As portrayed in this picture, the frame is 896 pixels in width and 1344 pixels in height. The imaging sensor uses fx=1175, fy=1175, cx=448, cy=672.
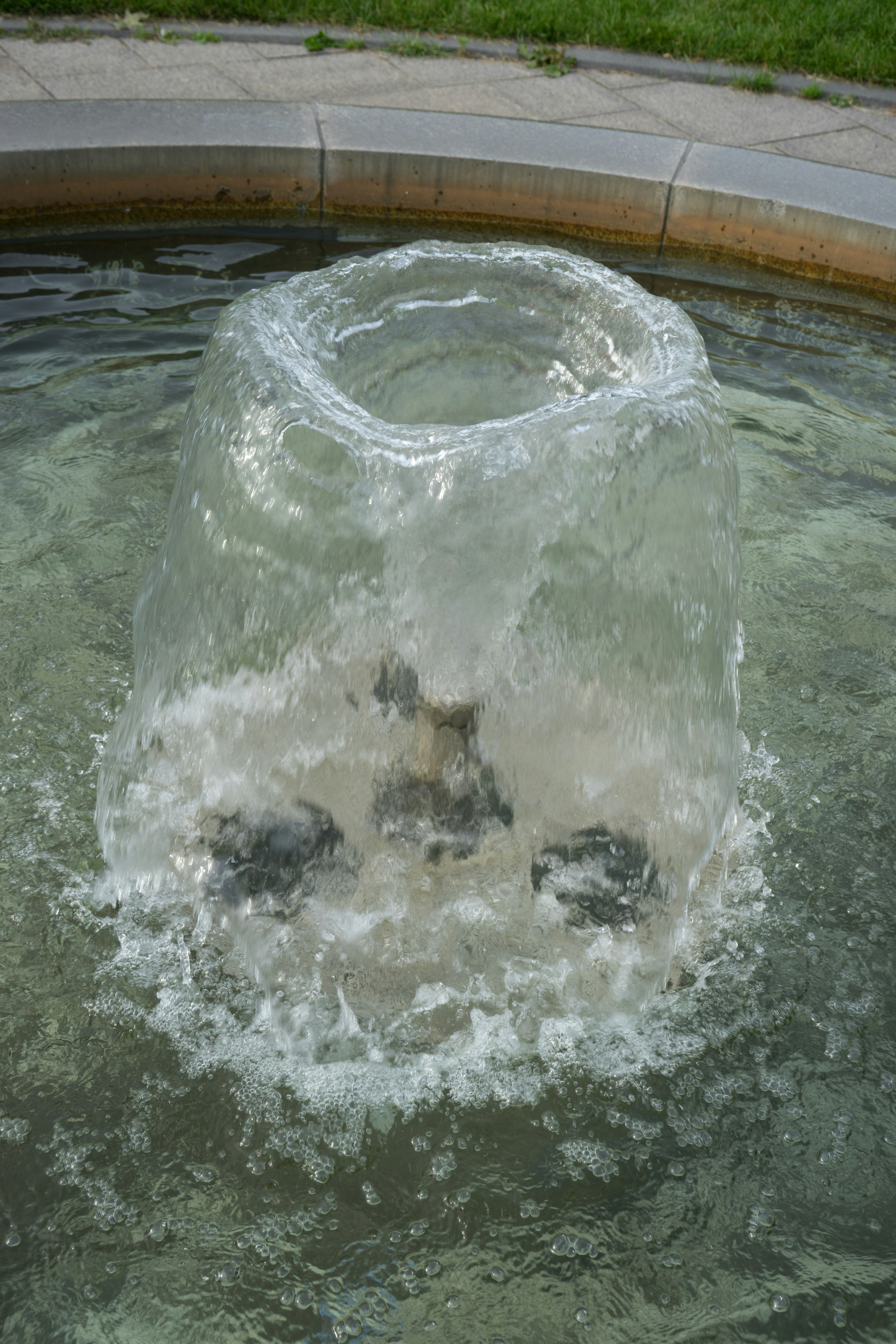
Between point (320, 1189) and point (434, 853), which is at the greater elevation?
point (434, 853)

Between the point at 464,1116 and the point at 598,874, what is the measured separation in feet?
2.45

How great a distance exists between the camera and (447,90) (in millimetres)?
7375

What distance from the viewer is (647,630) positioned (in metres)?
2.89

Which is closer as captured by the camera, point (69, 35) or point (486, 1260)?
point (486, 1260)

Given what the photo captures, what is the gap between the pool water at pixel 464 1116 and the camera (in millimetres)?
2305

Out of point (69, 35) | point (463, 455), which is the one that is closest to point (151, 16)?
point (69, 35)

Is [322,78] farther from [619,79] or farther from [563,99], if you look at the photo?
[619,79]

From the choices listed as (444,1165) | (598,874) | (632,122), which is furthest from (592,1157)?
(632,122)

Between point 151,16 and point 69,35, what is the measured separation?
28.7 inches

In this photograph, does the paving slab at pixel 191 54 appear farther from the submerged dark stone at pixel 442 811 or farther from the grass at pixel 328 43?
the submerged dark stone at pixel 442 811

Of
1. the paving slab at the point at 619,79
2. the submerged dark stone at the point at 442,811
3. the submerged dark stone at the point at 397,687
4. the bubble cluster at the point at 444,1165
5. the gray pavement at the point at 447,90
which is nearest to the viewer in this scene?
the bubble cluster at the point at 444,1165

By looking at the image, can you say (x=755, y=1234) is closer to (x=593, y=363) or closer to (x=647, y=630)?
(x=647, y=630)

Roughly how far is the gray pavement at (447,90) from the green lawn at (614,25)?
0.51m

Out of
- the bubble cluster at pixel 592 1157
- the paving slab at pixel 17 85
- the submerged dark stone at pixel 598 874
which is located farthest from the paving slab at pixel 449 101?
the bubble cluster at pixel 592 1157
